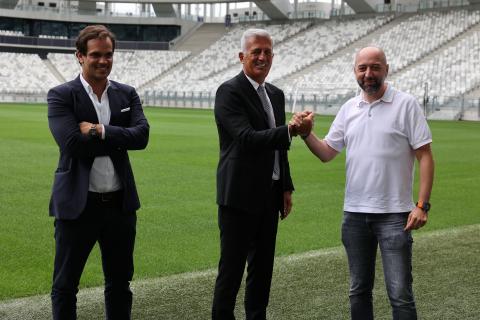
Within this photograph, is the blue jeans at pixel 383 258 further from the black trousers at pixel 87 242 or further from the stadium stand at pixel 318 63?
the stadium stand at pixel 318 63

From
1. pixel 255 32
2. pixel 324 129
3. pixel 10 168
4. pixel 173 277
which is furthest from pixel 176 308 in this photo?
pixel 324 129

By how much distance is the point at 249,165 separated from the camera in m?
4.77

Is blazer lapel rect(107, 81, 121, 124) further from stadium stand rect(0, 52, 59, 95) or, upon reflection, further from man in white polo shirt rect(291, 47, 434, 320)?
stadium stand rect(0, 52, 59, 95)

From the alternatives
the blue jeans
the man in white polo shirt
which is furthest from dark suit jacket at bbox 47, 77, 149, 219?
the blue jeans

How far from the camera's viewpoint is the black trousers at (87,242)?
464 cm

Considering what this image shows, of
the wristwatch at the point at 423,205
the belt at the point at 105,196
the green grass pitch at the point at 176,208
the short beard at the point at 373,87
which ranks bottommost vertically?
the green grass pitch at the point at 176,208

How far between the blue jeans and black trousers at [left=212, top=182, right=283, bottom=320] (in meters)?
0.55

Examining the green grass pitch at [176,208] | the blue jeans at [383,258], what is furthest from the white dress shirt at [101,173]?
the green grass pitch at [176,208]

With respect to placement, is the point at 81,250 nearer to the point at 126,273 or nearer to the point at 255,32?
the point at 126,273

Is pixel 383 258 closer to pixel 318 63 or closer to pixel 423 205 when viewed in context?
pixel 423 205

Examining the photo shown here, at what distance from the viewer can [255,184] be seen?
15.7ft

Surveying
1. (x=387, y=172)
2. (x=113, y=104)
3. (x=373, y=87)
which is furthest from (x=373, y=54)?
(x=113, y=104)

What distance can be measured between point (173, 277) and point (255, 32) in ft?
10.4

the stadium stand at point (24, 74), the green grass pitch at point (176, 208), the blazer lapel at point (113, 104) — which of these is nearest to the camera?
the blazer lapel at point (113, 104)
